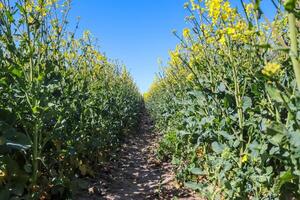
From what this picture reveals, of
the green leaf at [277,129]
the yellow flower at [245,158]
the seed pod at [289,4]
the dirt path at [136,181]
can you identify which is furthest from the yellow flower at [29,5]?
the seed pod at [289,4]

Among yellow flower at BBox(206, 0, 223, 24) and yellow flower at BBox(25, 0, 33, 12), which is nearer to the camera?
yellow flower at BBox(206, 0, 223, 24)

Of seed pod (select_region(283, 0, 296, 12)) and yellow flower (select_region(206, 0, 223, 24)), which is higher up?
yellow flower (select_region(206, 0, 223, 24))

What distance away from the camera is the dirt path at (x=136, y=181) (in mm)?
4668

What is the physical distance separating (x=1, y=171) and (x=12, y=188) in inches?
12.4

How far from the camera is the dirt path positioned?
4668 millimetres

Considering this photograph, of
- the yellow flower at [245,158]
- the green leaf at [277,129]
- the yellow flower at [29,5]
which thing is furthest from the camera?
the yellow flower at [29,5]

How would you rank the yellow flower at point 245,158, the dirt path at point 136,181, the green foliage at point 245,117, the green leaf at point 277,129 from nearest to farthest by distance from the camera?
the green leaf at point 277,129 → the green foliage at point 245,117 → the yellow flower at point 245,158 → the dirt path at point 136,181

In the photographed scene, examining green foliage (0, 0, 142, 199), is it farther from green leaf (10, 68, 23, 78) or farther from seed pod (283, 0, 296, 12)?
seed pod (283, 0, 296, 12)

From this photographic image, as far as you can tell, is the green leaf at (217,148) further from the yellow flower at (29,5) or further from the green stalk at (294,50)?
the yellow flower at (29,5)

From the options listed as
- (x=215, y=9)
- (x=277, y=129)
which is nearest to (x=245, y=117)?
(x=215, y=9)

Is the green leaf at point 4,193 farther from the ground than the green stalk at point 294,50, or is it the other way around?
the green stalk at point 294,50

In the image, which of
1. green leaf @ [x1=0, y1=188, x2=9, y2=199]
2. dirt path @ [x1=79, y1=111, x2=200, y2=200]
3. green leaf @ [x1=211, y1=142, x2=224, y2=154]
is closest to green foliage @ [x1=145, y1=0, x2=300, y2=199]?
green leaf @ [x1=211, y1=142, x2=224, y2=154]

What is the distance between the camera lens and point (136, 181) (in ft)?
18.6

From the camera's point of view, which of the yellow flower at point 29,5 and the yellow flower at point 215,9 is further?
the yellow flower at point 29,5
